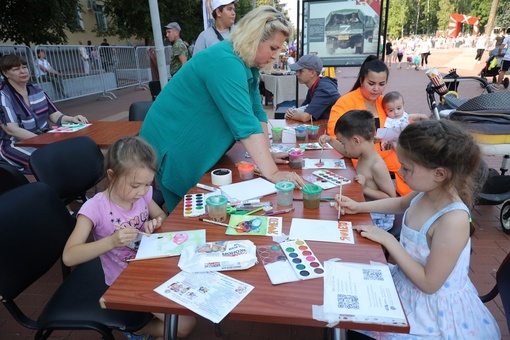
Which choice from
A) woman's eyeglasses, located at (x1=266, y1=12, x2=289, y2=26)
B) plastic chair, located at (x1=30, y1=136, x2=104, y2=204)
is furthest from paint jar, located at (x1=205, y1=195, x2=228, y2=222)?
plastic chair, located at (x1=30, y1=136, x2=104, y2=204)

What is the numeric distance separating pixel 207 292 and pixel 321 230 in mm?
551

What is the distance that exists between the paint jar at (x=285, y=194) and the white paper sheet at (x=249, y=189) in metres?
0.13

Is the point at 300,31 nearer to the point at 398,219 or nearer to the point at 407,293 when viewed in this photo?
the point at 398,219

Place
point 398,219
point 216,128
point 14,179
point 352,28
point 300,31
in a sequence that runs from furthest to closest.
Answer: point 300,31 < point 352,28 < point 14,179 < point 398,219 < point 216,128

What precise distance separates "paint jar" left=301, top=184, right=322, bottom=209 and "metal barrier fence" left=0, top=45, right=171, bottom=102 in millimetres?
8701

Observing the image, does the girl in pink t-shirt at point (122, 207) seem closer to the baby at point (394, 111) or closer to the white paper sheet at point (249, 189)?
the white paper sheet at point (249, 189)

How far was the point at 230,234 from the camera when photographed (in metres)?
1.40

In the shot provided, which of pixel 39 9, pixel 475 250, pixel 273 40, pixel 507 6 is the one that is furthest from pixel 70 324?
pixel 507 6

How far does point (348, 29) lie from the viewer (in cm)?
514

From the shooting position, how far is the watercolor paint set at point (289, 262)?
1135 millimetres

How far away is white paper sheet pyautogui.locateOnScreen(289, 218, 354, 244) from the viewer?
4.43 feet

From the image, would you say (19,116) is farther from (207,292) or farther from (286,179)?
(207,292)

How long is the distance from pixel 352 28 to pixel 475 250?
11.8 feet

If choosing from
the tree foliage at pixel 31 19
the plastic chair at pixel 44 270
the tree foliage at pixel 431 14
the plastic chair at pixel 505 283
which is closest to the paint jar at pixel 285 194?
the plastic chair at pixel 44 270
